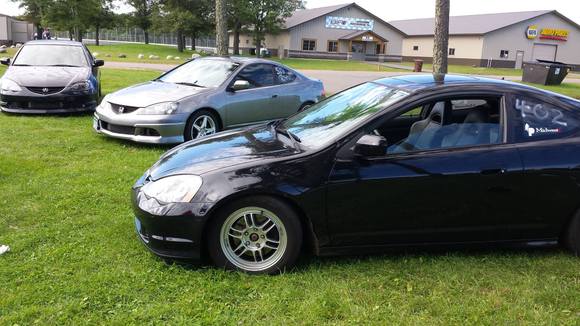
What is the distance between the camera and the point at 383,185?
354 centimetres

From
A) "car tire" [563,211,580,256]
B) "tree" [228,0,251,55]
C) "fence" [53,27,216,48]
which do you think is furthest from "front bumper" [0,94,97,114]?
"fence" [53,27,216,48]

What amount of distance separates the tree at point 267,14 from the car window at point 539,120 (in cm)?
4826

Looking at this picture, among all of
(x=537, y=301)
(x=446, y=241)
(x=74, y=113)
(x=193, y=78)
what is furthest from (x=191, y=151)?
(x=74, y=113)

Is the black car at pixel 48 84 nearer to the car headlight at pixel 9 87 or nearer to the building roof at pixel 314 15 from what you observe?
the car headlight at pixel 9 87

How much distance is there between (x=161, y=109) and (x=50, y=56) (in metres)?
4.55

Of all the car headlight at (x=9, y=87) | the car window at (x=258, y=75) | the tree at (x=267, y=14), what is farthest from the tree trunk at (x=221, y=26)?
the tree at (x=267, y=14)

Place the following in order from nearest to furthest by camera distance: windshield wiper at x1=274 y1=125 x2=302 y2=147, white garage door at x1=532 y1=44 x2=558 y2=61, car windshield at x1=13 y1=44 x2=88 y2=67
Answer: windshield wiper at x1=274 y1=125 x2=302 y2=147 < car windshield at x1=13 y1=44 x2=88 y2=67 < white garage door at x1=532 y1=44 x2=558 y2=61

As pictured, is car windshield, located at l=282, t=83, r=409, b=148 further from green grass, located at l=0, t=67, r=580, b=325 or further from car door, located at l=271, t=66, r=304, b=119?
car door, located at l=271, t=66, r=304, b=119

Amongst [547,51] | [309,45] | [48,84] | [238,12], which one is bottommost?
[48,84]

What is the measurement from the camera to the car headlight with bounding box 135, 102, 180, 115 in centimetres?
711

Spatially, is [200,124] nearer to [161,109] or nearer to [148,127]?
[161,109]

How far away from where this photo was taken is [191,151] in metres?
4.12

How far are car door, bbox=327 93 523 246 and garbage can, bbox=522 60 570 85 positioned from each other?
24244 millimetres

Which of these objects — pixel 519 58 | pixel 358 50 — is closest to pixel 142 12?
pixel 358 50
